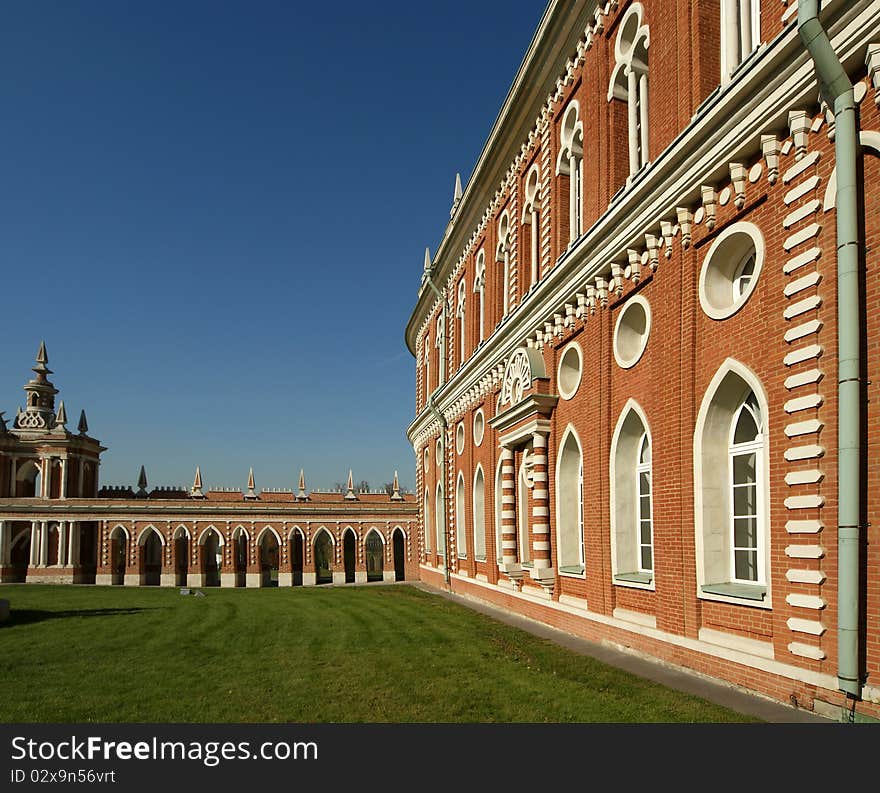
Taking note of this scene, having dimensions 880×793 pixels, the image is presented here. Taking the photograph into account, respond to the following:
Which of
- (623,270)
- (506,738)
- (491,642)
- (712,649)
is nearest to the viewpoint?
(506,738)

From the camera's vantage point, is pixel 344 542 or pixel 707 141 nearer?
pixel 707 141

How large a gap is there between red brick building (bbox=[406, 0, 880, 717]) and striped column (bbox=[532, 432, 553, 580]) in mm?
62

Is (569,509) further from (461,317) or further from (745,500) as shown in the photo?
(461,317)

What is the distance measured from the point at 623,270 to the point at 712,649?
20.6 feet

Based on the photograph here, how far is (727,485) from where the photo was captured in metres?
10.2

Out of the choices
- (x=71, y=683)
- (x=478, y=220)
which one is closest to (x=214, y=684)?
(x=71, y=683)

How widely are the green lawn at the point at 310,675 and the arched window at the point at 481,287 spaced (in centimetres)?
972

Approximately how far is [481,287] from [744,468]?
15.9 m

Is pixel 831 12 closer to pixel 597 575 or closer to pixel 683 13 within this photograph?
pixel 683 13

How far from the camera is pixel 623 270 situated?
42.7ft

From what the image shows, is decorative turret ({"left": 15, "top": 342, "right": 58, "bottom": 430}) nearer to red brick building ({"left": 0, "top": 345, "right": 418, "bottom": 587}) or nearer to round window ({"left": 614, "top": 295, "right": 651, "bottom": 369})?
red brick building ({"left": 0, "top": 345, "right": 418, "bottom": 587})

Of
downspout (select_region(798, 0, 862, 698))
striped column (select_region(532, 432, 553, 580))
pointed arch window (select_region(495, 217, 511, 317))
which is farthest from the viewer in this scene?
pointed arch window (select_region(495, 217, 511, 317))

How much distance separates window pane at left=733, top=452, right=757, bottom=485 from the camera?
9.88m

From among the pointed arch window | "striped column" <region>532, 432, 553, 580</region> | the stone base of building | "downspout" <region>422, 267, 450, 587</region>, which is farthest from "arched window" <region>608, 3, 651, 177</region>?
the stone base of building
